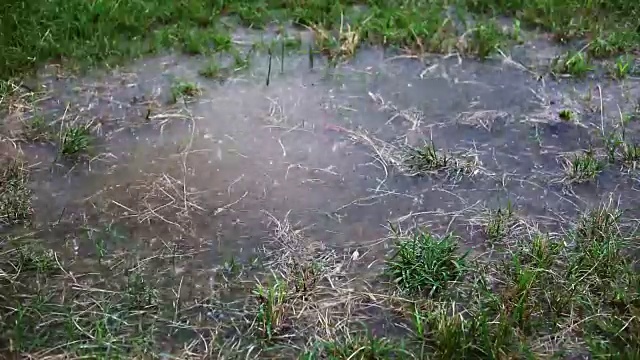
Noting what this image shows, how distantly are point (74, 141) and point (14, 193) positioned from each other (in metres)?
0.38

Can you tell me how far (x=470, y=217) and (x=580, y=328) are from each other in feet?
2.18

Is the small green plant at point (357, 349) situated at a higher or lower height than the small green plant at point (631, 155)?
lower

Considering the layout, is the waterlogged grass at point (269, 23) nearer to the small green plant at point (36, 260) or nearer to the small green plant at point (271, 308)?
the small green plant at point (36, 260)

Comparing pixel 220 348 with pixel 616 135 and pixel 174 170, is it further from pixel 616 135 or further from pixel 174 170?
pixel 616 135

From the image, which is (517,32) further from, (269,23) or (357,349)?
(357,349)

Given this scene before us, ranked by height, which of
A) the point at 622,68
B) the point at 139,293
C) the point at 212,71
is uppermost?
the point at 622,68

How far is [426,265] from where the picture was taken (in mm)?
2492

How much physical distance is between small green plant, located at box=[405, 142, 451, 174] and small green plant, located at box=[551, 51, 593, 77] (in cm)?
110

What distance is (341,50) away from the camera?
3.94 meters

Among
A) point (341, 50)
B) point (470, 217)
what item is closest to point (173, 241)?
point (470, 217)

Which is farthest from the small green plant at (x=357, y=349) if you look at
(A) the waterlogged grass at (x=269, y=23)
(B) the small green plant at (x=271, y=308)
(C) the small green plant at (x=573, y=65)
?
(C) the small green plant at (x=573, y=65)

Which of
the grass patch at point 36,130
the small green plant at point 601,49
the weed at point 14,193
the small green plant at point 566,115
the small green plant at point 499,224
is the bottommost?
the weed at point 14,193

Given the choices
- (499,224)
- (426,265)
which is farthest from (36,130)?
(499,224)

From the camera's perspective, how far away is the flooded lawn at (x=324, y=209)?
2277 millimetres
